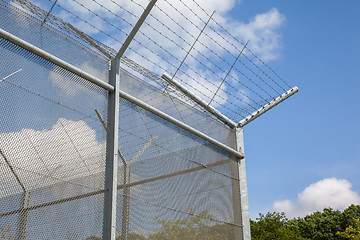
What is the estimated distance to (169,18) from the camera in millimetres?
5852

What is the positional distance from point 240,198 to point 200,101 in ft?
6.94

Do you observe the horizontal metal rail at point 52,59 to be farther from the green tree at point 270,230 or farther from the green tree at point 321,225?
the green tree at point 321,225

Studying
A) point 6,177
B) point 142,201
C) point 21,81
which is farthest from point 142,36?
point 6,177

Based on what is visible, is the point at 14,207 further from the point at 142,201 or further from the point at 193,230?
the point at 193,230

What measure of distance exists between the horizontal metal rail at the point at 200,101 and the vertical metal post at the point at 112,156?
1.28 m

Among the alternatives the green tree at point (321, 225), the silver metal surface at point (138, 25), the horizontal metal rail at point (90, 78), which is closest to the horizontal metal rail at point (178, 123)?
the horizontal metal rail at point (90, 78)

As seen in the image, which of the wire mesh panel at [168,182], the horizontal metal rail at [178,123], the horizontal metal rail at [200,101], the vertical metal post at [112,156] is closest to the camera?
the vertical metal post at [112,156]

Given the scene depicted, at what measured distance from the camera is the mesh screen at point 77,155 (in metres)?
4.29

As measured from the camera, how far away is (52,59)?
16.0ft

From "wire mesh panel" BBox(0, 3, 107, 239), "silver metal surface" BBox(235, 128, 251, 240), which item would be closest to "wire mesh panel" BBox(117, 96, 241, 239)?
"silver metal surface" BBox(235, 128, 251, 240)

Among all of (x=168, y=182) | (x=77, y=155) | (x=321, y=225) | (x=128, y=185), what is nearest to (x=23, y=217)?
(x=77, y=155)

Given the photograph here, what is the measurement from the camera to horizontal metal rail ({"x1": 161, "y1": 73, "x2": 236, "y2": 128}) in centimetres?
681

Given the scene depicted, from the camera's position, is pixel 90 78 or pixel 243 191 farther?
pixel 243 191

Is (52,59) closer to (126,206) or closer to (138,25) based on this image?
(138,25)
